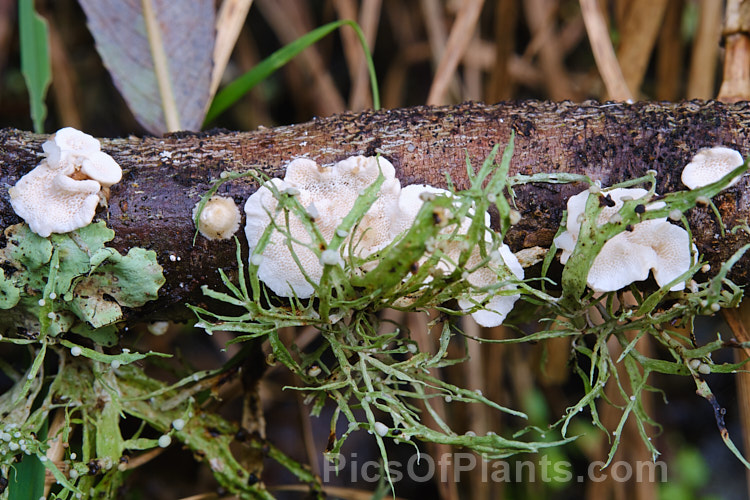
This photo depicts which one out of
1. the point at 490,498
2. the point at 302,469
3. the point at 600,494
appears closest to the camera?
the point at 302,469

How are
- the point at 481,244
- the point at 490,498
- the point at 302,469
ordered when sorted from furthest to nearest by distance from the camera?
the point at 490,498
the point at 302,469
the point at 481,244

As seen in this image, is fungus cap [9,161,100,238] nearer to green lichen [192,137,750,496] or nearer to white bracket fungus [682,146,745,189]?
green lichen [192,137,750,496]

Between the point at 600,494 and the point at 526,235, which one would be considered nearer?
the point at 526,235

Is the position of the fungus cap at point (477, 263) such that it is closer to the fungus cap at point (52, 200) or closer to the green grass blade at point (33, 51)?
the fungus cap at point (52, 200)

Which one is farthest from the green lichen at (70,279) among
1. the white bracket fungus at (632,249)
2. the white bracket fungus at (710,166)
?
the white bracket fungus at (710,166)

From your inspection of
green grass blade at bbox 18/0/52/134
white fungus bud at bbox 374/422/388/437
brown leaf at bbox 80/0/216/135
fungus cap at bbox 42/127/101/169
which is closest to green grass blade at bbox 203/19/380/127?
brown leaf at bbox 80/0/216/135

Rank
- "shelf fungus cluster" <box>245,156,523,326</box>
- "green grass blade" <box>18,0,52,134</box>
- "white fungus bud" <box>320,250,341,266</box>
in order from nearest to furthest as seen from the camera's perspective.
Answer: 1. "white fungus bud" <box>320,250,341,266</box>
2. "shelf fungus cluster" <box>245,156,523,326</box>
3. "green grass blade" <box>18,0,52,134</box>

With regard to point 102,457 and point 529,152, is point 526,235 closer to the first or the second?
point 529,152

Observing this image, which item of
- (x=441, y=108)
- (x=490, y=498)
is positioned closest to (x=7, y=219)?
(x=441, y=108)
